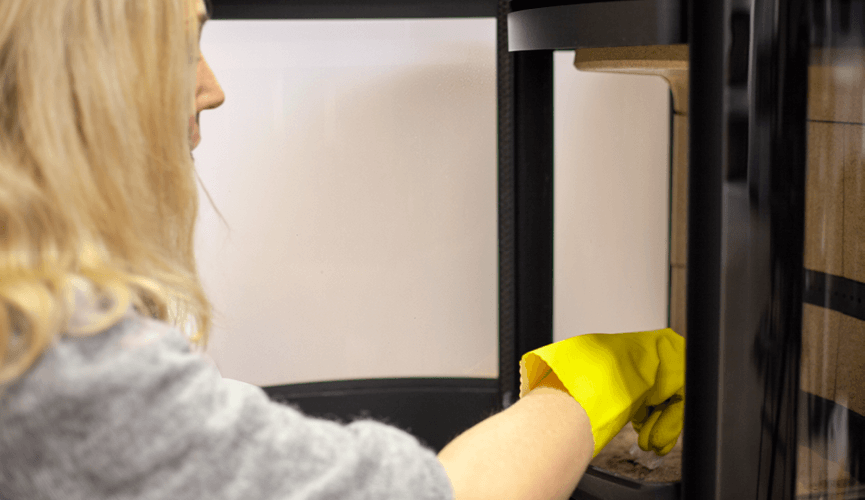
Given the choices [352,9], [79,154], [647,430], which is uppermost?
[352,9]

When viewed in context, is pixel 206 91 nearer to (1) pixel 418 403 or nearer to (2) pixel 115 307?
(2) pixel 115 307

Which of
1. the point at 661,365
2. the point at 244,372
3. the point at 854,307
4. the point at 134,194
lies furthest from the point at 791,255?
the point at 244,372

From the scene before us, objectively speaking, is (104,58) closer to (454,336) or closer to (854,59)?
(854,59)

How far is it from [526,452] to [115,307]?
1.01 feet

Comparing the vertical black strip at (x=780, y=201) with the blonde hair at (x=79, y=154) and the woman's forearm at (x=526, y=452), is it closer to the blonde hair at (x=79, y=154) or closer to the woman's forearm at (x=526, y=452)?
the woman's forearm at (x=526, y=452)

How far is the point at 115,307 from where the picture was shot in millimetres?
339

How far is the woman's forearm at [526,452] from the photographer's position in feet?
1.61

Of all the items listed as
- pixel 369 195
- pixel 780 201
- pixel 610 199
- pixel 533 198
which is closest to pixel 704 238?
pixel 780 201

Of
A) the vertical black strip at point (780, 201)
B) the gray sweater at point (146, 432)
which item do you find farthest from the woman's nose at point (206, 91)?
the vertical black strip at point (780, 201)

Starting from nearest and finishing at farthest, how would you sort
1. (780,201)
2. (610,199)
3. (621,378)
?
(780,201)
(621,378)
(610,199)

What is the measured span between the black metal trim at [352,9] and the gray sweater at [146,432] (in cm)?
76

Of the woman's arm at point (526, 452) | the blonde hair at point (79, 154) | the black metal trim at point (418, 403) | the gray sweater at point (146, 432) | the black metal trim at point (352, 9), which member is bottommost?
the black metal trim at point (418, 403)

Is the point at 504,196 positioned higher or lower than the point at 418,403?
higher

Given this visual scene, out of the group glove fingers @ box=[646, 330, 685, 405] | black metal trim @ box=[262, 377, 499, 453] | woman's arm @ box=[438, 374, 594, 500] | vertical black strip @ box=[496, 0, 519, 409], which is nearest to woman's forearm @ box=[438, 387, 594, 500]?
woman's arm @ box=[438, 374, 594, 500]
